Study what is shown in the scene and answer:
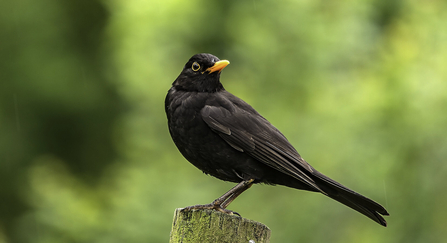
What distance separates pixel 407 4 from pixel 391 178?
294cm

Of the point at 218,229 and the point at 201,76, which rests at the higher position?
the point at 201,76

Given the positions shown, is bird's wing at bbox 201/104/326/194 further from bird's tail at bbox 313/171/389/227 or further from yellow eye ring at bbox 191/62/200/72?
yellow eye ring at bbox 191/62/200/72

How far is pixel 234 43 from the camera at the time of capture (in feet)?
24.9

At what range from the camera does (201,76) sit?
414 cm

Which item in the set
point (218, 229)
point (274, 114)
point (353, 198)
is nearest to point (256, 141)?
point (353, 198)

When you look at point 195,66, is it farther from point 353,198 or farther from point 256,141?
point 353,198

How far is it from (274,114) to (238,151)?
9.25ft

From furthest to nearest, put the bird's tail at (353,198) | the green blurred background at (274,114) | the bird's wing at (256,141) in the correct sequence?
the green blurred background at (274,114), the bird's wing at (256,141), the bird's tail at (353,198)

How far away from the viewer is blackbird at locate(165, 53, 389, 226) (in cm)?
369

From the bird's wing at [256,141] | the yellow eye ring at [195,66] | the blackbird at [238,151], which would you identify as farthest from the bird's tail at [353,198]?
the yellow eye ring at [195,66]

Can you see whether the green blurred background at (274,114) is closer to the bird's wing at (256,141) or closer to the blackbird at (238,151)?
the blackbird at (238,151)

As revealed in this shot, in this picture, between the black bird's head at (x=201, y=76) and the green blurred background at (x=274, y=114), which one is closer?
the black bird's head at (x=201, y=76)

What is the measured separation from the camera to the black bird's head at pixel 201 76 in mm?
4105

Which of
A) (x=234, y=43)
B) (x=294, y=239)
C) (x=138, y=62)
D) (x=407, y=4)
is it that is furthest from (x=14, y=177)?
(x=407, y=4)
